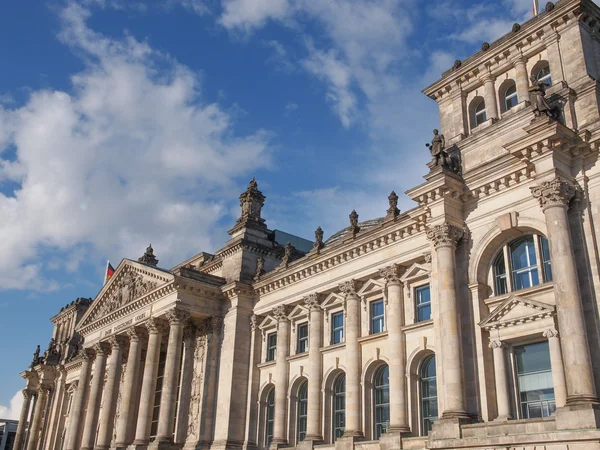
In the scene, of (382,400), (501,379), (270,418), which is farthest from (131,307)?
(501,379)

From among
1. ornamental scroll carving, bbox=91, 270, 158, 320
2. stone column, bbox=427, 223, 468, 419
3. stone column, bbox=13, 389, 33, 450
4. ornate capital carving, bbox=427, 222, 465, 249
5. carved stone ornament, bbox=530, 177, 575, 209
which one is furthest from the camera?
stone column, bbox=13, 389, 33, 450

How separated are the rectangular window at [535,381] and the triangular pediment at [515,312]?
100 cm

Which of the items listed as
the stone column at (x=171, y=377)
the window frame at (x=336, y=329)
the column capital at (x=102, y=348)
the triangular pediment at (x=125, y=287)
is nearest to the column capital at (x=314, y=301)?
the window frame at (x=336, y=329)

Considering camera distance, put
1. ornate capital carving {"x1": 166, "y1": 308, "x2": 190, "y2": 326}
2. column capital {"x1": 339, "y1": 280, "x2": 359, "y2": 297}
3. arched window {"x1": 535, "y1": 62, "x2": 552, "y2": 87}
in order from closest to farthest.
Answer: arched window {"x1": 535, "y1": 62, "x2": 552, "y2": 87}, column capital {"x1": 339, "y1": 280, "x2": 359, "y2": 297}, ornate capital carving {"x1": 166, "y1": 308, "x2": 190, "y2": 326}

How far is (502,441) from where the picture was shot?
65.7 feet

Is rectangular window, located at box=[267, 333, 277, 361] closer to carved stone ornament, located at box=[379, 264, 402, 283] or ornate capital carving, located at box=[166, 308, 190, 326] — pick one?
ornate capital carving, located at box=[166, 308, 190, 326]

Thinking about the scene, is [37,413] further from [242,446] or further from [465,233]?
[465,233]

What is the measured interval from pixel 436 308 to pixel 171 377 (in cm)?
1778

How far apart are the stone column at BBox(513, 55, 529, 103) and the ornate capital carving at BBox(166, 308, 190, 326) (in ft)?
71.7

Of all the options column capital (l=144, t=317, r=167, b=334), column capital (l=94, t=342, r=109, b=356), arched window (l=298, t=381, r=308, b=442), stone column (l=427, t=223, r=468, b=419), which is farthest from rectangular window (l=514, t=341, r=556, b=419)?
column capital (l=94, t=342, r=109, b=356)

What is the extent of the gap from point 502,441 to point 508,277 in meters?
6.15

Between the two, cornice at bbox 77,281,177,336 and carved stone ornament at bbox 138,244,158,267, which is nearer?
cornice at bbox 77,281,177,336

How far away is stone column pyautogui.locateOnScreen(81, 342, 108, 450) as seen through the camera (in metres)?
42.6

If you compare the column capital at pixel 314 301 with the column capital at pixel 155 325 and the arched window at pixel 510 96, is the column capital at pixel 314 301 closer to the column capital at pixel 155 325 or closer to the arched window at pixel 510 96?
the column capital at pixel 155 325
